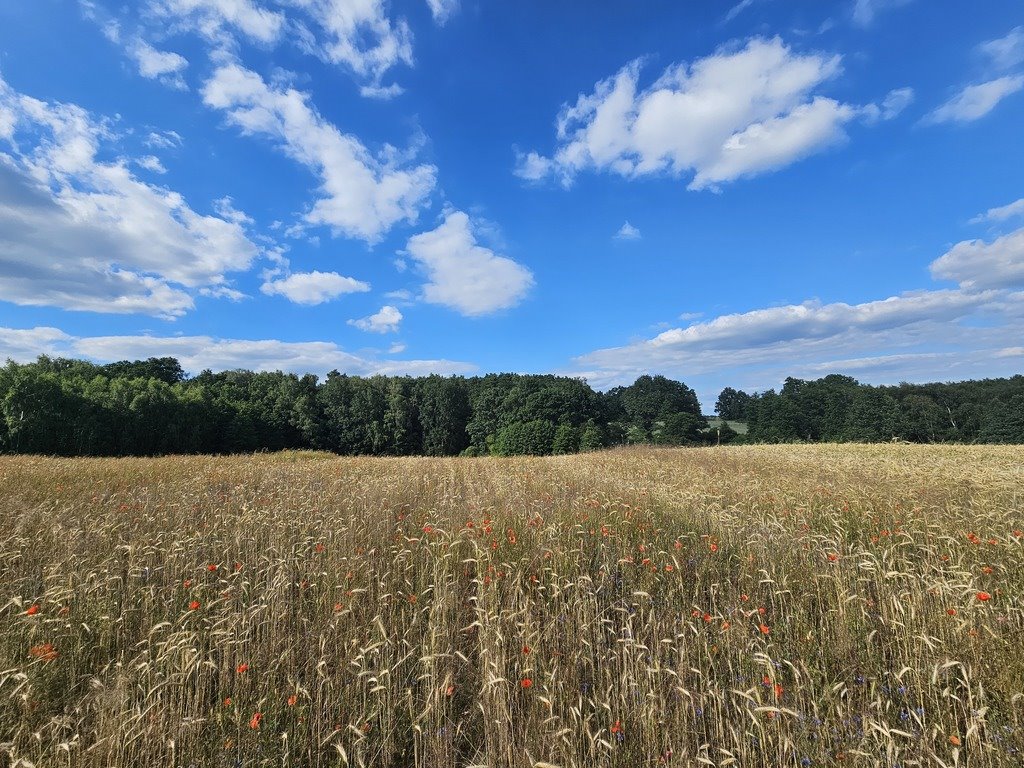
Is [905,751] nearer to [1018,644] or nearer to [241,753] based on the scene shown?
[1018,644]

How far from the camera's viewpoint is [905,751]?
86.0 inches

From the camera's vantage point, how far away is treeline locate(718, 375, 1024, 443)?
47.5 meters

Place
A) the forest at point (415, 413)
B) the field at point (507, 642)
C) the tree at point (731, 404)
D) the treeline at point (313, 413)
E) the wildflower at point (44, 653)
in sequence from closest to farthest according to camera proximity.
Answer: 1. the field at point (507, 642)
2. the wildflower at point (44, 653)
3. the treeline at point (313, 413)
4. the forest at point (415, 413)
5. the tree at point (731, 404)

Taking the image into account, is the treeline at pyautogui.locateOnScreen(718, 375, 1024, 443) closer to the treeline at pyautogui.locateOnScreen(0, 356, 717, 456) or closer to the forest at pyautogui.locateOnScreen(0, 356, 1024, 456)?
the forest at pyautogui.locateOnScreen(0, 356, 1024, 456)

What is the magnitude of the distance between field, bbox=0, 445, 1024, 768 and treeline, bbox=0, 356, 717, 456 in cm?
3678

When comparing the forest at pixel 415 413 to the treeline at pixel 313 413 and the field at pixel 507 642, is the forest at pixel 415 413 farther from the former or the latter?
the field at pixel 507 642

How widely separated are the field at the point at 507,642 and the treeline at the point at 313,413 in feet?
121

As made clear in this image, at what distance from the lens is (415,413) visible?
213 feet

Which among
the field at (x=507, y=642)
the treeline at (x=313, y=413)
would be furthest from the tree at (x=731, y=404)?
the field at (x=507, y=642)

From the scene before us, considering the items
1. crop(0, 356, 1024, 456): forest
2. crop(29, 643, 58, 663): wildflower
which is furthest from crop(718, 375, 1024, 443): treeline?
crop(29, 643, 58, 663): wildflower

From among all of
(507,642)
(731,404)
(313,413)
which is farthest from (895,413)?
(313,413)

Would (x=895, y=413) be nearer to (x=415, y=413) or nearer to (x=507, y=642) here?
(x=415, y=413)

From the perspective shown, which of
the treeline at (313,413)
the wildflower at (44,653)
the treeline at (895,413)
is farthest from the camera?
the treeline at (895,413)

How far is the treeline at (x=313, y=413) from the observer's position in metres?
37.2
